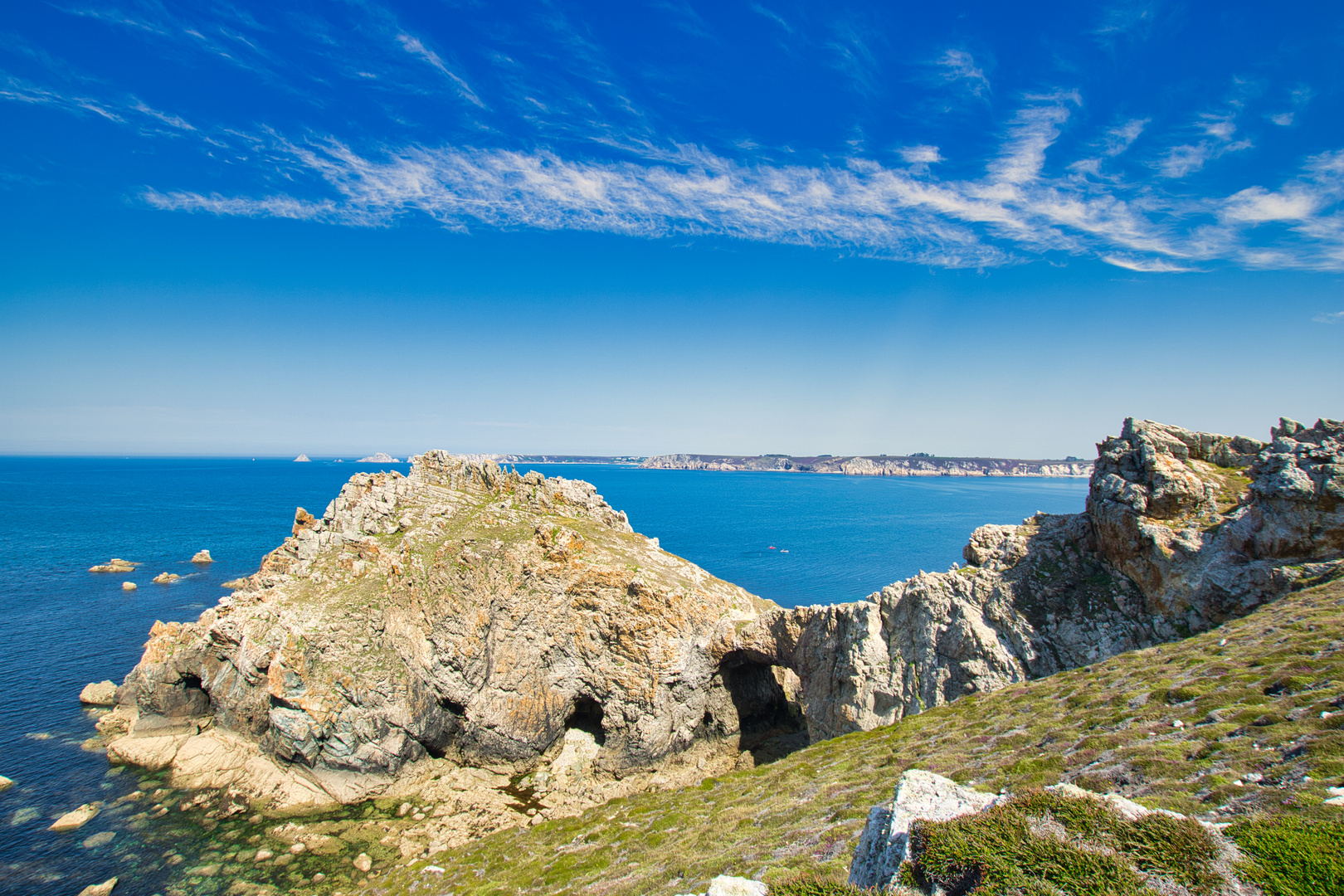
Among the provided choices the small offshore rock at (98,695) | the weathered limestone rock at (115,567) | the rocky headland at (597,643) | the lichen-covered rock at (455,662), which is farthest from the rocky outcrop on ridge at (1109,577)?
the weathered limestone rock at (115,567)

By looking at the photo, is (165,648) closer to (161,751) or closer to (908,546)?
(161,751)

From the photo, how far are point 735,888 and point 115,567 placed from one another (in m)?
114

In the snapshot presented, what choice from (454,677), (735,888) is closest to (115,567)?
(454,677)

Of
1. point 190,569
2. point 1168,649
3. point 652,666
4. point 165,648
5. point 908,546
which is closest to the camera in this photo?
point 1168,649

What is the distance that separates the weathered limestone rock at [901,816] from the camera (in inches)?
365

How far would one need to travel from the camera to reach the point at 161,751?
38.2 m

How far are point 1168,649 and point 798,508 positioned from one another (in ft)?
521

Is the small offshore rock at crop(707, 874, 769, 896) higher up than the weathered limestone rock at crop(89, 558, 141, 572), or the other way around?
the small offshore rock at crop(707, 874, 769, 896)

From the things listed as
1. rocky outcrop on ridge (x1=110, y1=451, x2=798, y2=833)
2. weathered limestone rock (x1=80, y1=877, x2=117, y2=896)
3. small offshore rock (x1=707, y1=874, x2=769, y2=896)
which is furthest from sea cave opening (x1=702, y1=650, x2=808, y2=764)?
weathered limestone rock (x1=80, y1=877, x2=117, y2=896)

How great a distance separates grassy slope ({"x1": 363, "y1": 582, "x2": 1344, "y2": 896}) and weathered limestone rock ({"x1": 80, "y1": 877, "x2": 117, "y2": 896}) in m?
13.1

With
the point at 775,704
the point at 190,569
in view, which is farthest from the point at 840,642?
the point at 190,569

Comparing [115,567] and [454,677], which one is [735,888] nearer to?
[454,677]

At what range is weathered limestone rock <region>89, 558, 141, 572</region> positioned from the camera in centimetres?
8219

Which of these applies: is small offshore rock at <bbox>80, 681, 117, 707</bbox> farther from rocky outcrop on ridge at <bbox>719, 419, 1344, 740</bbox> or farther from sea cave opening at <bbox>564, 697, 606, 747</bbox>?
rocky outcrop on ridge at <bbox>719, 419, 1344, 740</bbox>
